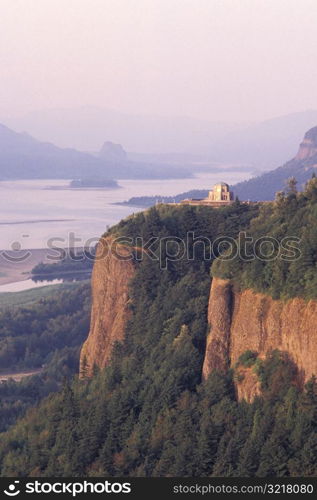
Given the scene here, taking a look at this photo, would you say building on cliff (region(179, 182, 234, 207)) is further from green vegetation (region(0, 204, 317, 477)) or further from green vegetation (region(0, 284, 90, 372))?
green vegetation (region(0, 284, 90, 372))

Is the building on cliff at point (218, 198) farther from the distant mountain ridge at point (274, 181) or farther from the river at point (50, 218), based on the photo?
the distant mountain ridge at point (274, 181)

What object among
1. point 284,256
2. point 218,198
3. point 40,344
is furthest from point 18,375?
point 284,256

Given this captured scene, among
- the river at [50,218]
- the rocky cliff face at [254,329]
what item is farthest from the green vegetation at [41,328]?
the rocky cliff face at [254,329]

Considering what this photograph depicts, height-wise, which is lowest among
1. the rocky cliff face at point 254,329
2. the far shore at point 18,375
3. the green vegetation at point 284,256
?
the far shore at point 18,375

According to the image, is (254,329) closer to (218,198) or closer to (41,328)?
(218,198)

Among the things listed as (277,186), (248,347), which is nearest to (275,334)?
(248,347)

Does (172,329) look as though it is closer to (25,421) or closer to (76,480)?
(25,421)
